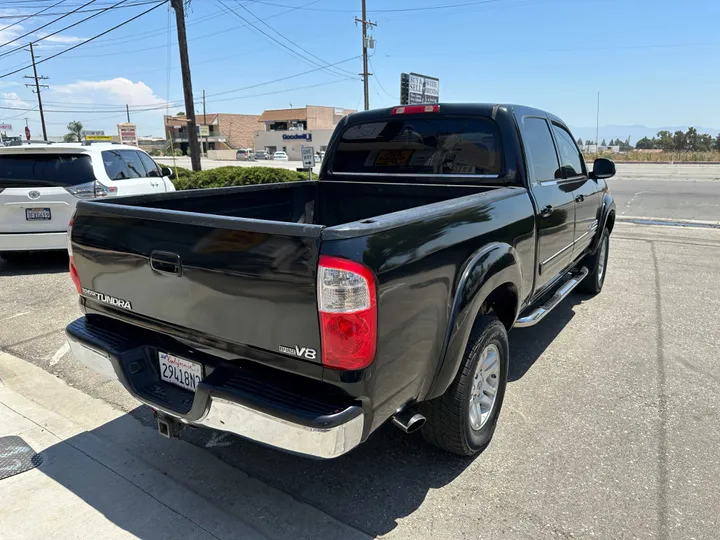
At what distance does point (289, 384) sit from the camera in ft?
7.50

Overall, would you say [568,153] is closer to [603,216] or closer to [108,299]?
[603,216]

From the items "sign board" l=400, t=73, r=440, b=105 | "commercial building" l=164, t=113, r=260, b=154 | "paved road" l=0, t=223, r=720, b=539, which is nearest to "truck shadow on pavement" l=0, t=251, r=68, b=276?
"paved road" l=0, t=223, r=720, b=539

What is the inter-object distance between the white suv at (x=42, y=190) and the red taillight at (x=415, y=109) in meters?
4.78

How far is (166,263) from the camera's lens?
A: 251cm

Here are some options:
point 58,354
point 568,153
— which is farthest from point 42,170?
point 568,153

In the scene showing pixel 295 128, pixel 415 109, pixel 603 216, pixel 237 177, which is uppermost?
pixel 295 128

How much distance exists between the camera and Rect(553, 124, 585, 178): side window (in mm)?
4770

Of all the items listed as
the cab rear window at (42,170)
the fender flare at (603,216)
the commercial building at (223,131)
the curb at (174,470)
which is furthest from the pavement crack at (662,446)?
the commercial building at (223,131)

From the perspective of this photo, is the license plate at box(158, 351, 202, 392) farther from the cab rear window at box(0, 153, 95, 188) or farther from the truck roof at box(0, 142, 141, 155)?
the truck roof at box(0, 142, 141, 155)

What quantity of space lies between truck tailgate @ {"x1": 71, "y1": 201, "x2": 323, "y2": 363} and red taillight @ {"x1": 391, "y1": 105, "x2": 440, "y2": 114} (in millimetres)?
2392

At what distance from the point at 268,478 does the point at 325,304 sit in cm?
139

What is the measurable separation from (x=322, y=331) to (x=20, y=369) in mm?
3445

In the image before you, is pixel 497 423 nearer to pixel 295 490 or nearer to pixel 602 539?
pixel 602 539

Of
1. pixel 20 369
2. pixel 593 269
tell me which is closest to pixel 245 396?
pixel 20 369
